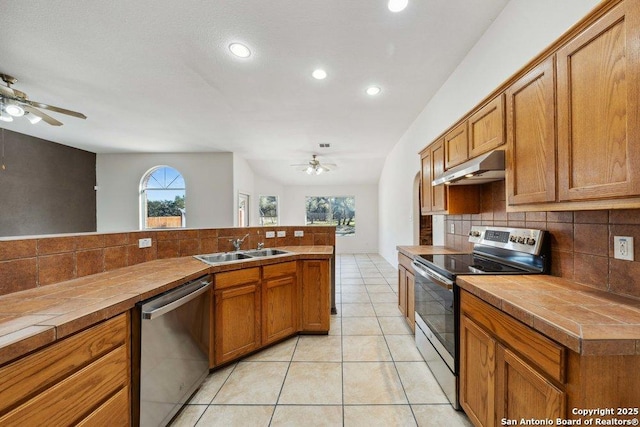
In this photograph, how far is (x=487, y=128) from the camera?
1684 mm

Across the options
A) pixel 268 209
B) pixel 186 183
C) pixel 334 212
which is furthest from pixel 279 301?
pixel 334 212

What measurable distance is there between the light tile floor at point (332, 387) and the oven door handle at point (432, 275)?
826mm

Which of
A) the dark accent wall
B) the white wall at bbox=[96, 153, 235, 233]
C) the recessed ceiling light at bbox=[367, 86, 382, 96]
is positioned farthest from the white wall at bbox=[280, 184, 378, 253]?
the recessed ceiling light at bbox=[367, 86, 382, 96]

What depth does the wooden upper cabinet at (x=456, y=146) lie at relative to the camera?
6.39ft

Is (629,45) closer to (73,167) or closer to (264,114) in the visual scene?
(264,114)

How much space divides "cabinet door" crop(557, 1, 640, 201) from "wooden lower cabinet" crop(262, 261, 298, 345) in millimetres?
2066

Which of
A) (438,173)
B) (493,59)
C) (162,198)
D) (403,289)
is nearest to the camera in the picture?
(493,59)

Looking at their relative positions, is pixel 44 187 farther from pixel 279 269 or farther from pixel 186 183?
pixel 279 269

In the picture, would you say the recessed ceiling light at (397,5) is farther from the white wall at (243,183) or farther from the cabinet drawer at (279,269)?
the white wall at (243,183)

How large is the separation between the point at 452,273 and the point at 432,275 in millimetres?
237

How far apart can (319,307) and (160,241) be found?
1696mm

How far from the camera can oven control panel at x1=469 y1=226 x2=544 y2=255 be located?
1.53m

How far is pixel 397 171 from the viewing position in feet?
16.3

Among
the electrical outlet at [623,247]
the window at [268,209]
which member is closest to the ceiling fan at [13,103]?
the electrical outlet at [623,247]
